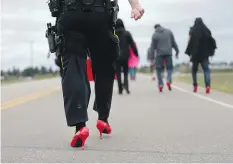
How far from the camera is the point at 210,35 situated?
49.0ft

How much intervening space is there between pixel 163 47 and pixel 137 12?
1087cm

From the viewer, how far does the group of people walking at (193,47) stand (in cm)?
1473

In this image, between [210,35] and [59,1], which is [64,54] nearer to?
[59,1]

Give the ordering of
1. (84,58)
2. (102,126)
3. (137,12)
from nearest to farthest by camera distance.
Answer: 1. (137,12)
2. (84,58)
3. (102,126)

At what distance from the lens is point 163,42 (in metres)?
15.9

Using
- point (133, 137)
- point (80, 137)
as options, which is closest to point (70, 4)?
point (80, 137)

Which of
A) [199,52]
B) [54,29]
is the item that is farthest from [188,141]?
[199,52]

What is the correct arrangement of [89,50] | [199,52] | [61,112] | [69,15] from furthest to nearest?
[199,52]
[61,112]
[89,50]
[69,15]

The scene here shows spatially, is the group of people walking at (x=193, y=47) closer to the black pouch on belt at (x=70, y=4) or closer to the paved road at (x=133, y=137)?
the paved road at (x=133, y=137)

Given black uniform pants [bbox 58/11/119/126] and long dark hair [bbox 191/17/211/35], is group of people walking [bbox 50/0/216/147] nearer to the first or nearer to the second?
black uniform pants [bbox 58/11/119/126]

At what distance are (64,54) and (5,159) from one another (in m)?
1.17

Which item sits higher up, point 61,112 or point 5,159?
point 5,159

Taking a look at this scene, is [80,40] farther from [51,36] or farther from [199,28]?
[199,28]

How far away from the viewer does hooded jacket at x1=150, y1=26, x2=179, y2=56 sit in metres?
15.8
